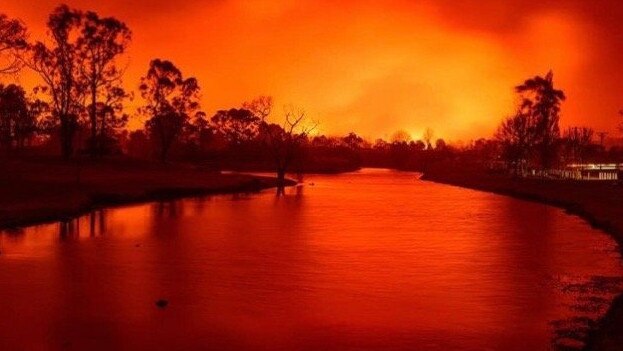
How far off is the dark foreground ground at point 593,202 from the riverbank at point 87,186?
23.6 m

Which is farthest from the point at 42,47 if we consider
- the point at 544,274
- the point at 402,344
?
the point at 402,344

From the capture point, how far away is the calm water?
42.8ft

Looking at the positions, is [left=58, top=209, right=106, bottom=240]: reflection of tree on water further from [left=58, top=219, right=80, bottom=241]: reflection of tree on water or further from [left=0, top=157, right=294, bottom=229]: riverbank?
[left=0, top=157, right=294, bottom=229]: riverbank

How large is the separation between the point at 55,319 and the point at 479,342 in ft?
25.3

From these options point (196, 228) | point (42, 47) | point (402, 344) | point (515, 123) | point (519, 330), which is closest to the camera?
point (402, 344)

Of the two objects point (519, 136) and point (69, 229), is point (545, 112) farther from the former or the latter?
point (69, 229)

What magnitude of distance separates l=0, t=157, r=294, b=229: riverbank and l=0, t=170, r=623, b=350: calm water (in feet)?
12.1

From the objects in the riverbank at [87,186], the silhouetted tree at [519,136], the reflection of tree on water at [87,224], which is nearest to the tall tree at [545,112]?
the silhouetted tree at [519,136]

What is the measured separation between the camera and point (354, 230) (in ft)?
103

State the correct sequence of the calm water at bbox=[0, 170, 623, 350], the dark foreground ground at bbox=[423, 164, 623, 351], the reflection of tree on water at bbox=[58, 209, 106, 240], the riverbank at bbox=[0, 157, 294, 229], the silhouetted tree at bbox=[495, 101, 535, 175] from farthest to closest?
1. the silhouetted tree at bbox=[495, 101, 535, 175]
2. the riverbank at bbox=[0, 157, 294, 229]
3. the reflection of tree on water at bbox=[58, 209, 106, 240]
4. the calm water at bbox=[0, 170, 623, 350]
5. the dark foreground ground at bbox=[423, 164, 623, 351]

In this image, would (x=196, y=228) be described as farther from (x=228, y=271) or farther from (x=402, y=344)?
(x=402, y=344)

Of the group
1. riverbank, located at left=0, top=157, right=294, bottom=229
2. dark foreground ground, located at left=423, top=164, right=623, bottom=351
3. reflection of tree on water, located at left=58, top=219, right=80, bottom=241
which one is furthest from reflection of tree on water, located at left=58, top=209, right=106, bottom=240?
dark foreground ground, located at left=423, top=164, right=623, bottom=351

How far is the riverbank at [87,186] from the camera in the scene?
3634 cm

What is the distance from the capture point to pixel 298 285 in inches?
709
